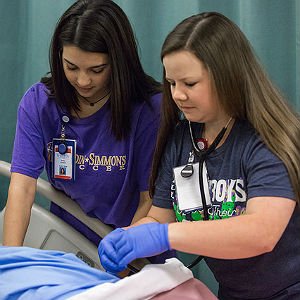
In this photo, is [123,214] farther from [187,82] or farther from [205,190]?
[187,82]

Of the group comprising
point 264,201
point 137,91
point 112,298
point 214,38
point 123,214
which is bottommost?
point 123,214

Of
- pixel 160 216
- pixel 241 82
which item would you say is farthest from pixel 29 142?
pixel 241 82

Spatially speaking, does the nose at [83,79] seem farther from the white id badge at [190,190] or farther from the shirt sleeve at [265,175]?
the shirt sleeve at [265,175]

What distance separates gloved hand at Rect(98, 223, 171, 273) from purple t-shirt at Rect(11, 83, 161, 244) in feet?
1.58

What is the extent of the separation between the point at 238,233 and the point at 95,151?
663mm

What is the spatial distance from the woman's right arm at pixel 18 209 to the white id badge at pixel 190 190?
1.73ft

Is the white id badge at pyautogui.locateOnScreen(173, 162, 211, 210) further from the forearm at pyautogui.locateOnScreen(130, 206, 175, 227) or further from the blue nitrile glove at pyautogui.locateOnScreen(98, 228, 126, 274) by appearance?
the blue nitrile glove at pyautogui.locateOnScreen(98, 228, 126, 274)

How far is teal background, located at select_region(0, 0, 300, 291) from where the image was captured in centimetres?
197

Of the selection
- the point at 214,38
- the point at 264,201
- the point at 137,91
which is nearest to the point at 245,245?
the point at 264,201

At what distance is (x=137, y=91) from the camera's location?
1758 millimetres

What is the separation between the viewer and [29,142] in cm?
181

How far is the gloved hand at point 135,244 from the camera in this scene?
127 cm

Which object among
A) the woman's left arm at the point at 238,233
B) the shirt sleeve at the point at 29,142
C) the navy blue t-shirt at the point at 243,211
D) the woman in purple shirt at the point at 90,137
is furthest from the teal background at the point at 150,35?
the woman's left arm at the point at 238,233

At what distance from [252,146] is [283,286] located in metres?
0.34
